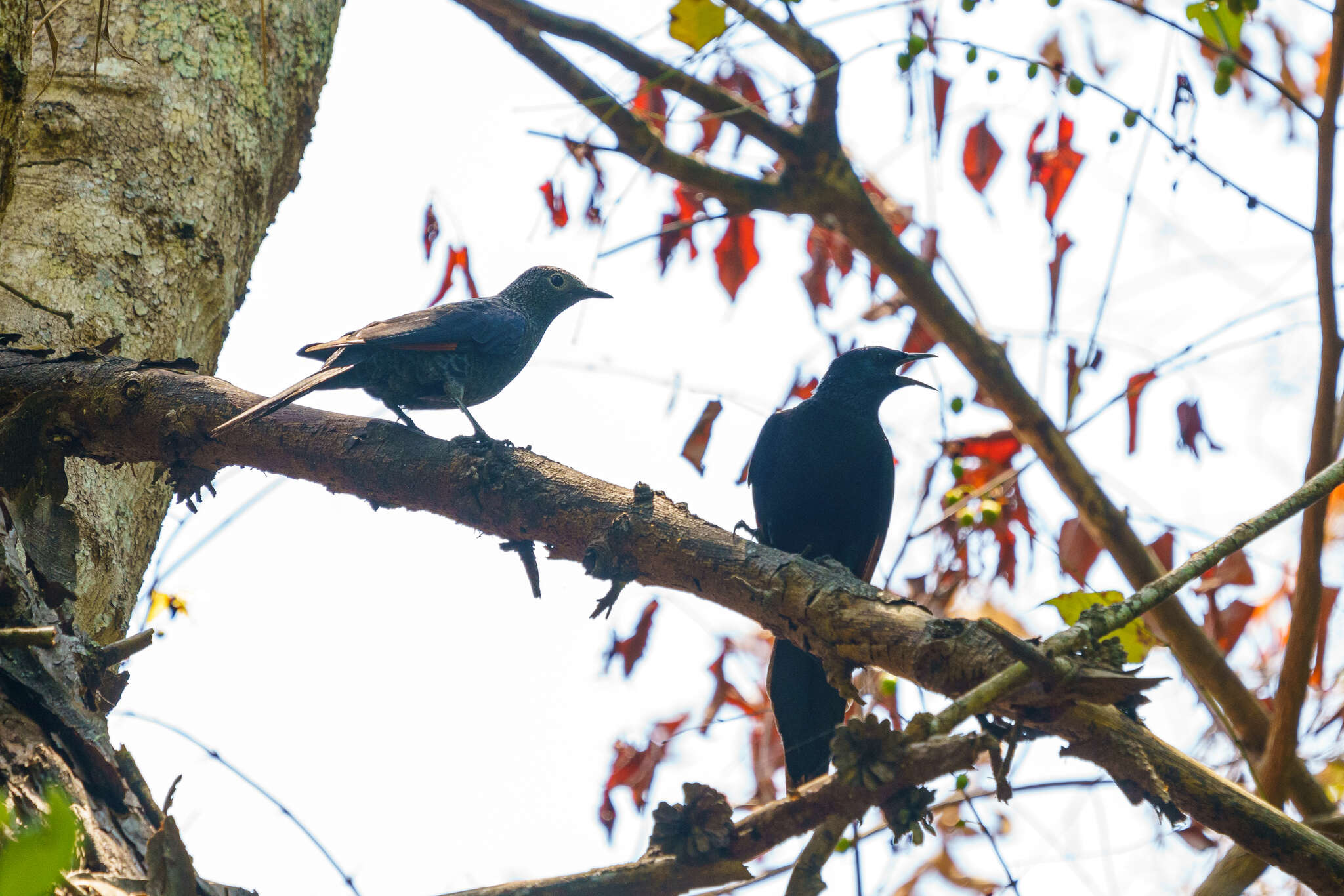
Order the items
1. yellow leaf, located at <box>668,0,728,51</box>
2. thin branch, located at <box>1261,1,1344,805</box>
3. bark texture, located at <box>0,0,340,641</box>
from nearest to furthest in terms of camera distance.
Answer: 1. bark texture, located at <box>0,0,340,641</box>
2. thin branch, located at <box>1261,1,1344,805</box>
3. yellow leaf, located at <box>668,0,728,51</box>

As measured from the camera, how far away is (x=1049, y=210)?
4199mm

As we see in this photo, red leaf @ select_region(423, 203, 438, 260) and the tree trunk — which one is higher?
red leaf @ select_region(423, 203, 438, 260)

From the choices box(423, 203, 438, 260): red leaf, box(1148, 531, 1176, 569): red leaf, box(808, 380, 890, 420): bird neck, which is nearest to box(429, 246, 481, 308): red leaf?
box(423, 203, 438, 260): red leaf

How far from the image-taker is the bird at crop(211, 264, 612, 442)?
3258mm

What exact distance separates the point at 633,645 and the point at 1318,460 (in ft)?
8.47

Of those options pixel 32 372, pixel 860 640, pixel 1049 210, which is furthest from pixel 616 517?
pixel 1049 210

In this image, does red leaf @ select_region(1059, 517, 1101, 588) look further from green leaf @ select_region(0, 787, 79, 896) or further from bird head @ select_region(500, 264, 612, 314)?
green leaf @ select_region(0, 787, 79, 896)

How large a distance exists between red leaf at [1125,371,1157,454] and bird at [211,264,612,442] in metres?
2.28

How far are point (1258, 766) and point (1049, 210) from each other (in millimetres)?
2209

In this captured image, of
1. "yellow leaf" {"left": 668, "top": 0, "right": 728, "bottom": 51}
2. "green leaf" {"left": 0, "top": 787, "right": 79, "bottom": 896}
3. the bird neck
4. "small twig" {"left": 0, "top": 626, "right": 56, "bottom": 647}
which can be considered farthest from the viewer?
the bird neck

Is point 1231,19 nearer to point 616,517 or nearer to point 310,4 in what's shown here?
point 616,517

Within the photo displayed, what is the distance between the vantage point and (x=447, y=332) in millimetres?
3445

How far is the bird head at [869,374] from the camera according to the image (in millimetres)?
4316

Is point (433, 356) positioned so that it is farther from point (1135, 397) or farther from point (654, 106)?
point (1135, 397)
